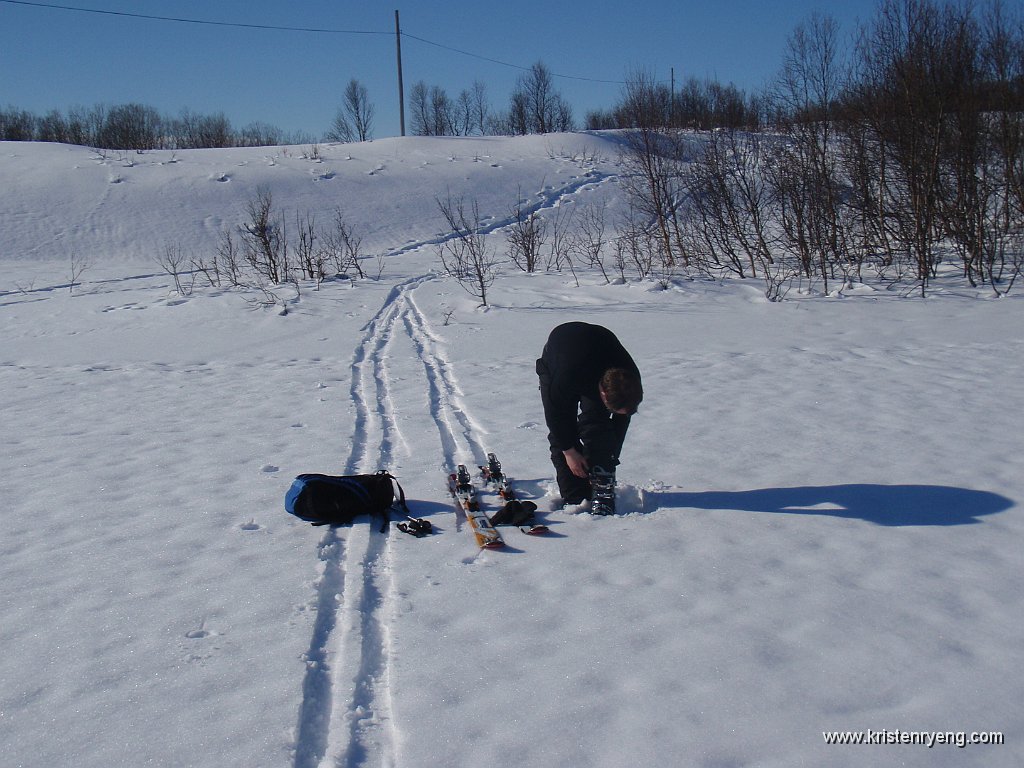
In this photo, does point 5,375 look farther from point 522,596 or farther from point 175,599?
point 522,596

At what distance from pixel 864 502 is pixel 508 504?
2.28 metres

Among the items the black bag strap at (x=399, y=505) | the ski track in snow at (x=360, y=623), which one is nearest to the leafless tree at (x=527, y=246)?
the ski track in snow at (x=360, y=623)

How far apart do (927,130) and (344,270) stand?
12.5 metres

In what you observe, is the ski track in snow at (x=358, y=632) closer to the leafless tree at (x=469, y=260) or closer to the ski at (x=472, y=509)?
the ski at (x=472, y=509)

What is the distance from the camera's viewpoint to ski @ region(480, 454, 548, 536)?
15.5 feet

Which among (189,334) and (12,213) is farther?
(12,213)

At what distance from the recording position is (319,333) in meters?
12.0

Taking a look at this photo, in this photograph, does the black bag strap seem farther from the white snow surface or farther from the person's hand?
the person's hand

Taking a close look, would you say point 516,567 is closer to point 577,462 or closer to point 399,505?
point 577,462

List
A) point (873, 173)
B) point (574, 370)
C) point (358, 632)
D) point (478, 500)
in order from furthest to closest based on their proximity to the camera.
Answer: point (873, 173) → point (478, 500) → point (574, 370) → point (358, 632)

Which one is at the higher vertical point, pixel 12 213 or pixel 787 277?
pixel 12 213

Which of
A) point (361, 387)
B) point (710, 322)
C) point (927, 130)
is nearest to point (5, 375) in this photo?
point (361, 387)

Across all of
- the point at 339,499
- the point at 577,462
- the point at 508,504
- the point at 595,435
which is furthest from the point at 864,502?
the point at 339,499

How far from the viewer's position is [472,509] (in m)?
4.92
